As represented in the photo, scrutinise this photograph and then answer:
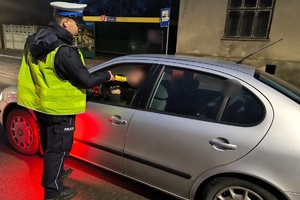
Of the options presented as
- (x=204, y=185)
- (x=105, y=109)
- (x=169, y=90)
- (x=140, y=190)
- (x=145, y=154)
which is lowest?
(x=140, y=190)

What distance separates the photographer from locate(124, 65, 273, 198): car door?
1.90 metres

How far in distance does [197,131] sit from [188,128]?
82mm

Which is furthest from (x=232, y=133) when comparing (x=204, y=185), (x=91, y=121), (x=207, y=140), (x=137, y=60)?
(x=91, y=121)

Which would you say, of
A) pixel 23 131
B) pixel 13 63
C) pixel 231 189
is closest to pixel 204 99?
pixel 231 189

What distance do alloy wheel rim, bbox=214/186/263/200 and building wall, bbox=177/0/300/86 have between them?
9.11 meters

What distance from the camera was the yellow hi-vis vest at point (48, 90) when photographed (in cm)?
204

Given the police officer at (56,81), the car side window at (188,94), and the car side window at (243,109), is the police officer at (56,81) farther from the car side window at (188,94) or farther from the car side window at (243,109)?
the car side window at (243,109)

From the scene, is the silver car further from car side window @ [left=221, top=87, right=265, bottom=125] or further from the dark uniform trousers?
the dark uniform trousers

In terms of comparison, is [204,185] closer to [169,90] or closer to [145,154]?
[145,154]

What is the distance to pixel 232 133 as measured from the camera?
1.89 metres

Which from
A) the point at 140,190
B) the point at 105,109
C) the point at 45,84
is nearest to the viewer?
the point at 45,84

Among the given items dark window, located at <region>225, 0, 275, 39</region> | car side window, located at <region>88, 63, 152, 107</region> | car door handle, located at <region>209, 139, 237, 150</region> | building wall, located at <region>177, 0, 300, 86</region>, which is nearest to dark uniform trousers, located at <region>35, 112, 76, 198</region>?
car side window, located at <region>88, 63, 152, 107</region>

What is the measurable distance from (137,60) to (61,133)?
1.05 metres

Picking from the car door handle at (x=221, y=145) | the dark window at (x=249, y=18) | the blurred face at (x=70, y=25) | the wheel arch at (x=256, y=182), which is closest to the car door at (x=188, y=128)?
the car door handle at (x=221, y=145)
